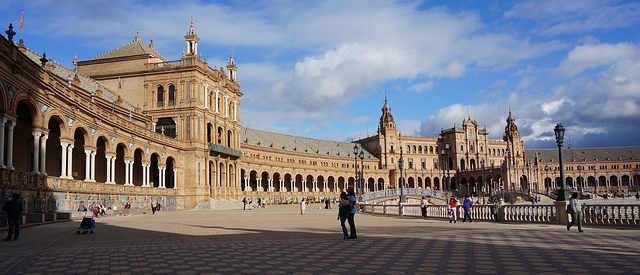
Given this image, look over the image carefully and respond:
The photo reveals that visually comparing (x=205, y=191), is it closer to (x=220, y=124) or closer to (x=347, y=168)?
(x=220, y=124)

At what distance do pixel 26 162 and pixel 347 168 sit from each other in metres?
85.8

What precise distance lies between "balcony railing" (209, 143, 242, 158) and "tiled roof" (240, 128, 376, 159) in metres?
24.9

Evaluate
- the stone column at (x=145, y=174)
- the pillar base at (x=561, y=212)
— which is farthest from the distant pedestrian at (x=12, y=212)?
the stone column at (x=145, y=174)

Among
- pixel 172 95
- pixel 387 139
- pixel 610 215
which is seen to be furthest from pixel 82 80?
pixel 387 139

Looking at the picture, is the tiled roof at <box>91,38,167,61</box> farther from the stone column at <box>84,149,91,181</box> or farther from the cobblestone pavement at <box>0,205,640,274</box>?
the cobblestone pavement at <box>0,205,640,274</box>

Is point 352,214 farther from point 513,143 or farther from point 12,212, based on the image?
point 513,143

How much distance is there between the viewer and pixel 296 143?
381 feet

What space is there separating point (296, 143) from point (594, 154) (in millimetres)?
88902

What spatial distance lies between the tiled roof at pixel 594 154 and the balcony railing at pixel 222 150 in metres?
108

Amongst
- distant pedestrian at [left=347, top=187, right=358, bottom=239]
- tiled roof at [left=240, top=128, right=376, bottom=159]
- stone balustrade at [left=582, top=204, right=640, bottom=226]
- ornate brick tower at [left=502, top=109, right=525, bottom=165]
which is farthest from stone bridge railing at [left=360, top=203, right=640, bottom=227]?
ornate brick tower at [left=502, top=109, right=525, bottom=165]

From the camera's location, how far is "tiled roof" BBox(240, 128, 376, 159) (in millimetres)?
103006

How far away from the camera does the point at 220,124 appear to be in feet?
220

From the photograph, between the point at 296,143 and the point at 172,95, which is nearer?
the point at 172,95

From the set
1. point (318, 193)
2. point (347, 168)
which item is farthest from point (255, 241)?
point (347, 168)
